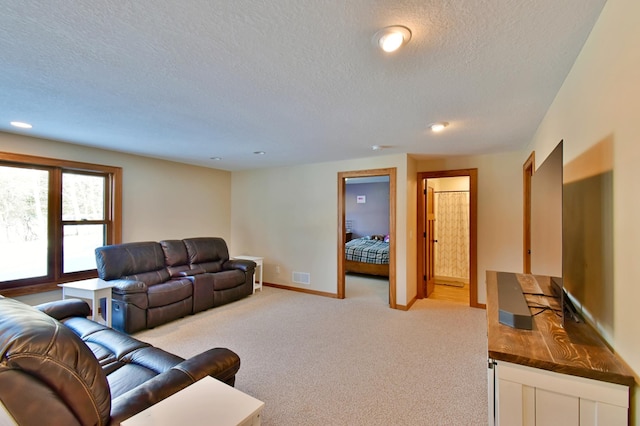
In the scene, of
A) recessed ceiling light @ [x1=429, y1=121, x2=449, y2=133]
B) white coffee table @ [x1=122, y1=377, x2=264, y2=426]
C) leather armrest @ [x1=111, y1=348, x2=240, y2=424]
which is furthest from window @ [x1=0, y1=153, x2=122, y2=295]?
recessed ceiling light @ [x1=429, y1=121, x2=449, y2=133]

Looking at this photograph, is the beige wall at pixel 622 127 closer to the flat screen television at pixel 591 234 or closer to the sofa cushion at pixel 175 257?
the flat screen television at pixel 591 234

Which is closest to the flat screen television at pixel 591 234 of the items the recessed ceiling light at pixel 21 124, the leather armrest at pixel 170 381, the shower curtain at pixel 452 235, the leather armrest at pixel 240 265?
the leather armrest at pixel 170 381

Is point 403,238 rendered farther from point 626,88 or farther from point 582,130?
point 626,88

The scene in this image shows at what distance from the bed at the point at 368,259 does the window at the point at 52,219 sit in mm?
4588

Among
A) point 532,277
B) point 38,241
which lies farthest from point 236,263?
point 532,277

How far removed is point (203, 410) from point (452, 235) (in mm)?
6091

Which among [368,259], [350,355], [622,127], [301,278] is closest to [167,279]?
[301,278]

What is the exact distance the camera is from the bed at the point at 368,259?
633cm

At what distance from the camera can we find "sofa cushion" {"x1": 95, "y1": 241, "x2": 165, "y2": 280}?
143 inches

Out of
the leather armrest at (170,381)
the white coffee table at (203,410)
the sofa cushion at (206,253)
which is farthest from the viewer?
the sofa cushion at (206,253)

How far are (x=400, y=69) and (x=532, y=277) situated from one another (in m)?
2.19

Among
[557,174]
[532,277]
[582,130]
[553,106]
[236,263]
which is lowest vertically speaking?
[236,263]

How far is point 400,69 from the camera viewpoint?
5.83 ft

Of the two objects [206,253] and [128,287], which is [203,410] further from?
[206,253]
